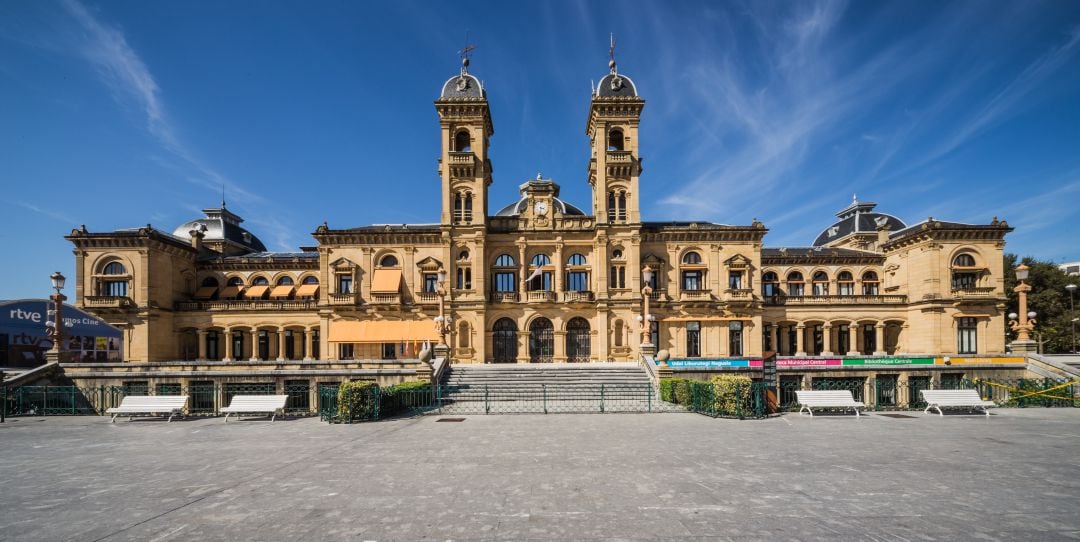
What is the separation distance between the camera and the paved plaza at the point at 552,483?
24.9 ft

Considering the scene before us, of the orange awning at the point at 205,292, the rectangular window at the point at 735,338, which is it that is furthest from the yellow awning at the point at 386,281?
the rectangular window at the point at 735,338

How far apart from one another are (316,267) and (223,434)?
29.2 metres

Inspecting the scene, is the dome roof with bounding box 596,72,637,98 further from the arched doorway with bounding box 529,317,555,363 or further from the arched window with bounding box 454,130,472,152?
the arched doorway with bounding box 529,317,555,363

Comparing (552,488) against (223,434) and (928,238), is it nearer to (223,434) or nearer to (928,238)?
(223,434)

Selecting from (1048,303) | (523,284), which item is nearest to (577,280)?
(523,284)

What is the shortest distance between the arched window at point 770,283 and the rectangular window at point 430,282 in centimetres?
2991

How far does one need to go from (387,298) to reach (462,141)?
14612mm

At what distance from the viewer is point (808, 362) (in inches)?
1091

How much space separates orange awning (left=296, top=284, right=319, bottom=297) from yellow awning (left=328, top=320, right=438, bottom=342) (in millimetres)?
5698

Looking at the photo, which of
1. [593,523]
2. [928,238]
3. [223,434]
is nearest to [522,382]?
[223,434]

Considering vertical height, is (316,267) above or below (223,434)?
above

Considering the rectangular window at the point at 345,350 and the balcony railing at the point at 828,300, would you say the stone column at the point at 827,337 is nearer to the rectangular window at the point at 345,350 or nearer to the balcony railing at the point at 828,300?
the balcony railing at the point at 828,300

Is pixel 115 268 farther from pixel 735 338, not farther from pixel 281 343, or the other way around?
pixel 735 338

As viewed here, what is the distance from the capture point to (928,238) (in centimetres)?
3922
